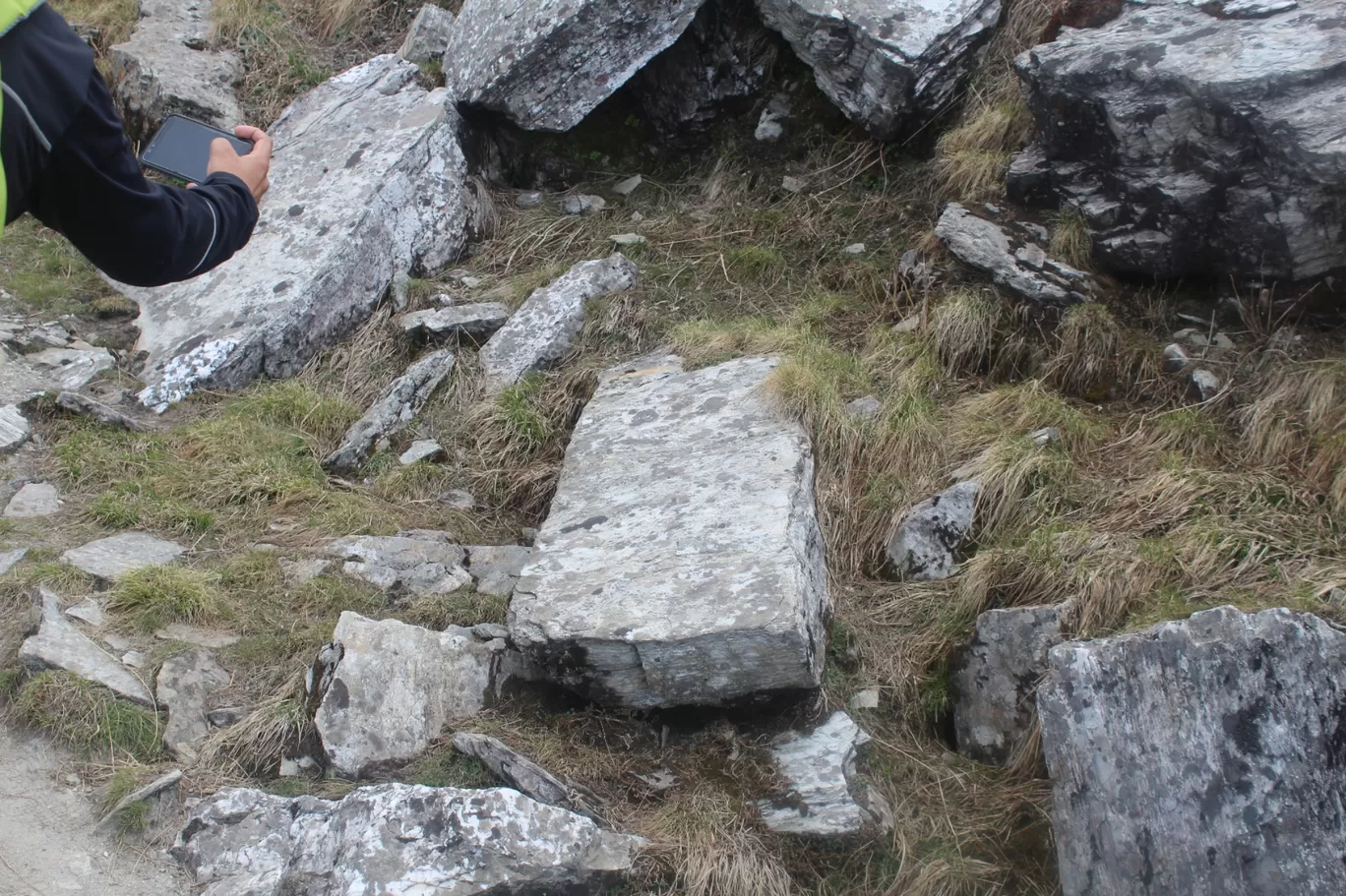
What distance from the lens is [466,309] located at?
17.2 ft

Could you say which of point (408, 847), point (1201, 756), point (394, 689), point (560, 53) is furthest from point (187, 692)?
point (560, 53)

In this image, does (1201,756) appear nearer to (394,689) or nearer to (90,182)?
(394,689)

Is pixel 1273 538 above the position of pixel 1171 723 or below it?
below

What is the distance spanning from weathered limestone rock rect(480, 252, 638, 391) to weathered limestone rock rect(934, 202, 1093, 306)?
59.0 inches

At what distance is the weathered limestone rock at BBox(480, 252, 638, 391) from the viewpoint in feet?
16.2

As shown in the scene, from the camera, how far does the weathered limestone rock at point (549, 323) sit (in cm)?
493

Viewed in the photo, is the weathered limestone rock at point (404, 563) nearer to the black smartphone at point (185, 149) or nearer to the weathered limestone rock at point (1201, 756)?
the black smartphone at point (185, 149)

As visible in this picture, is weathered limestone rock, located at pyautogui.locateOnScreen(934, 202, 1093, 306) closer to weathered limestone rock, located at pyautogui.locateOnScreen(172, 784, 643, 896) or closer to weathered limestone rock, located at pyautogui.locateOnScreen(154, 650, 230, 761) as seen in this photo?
weathered limestone rock, located at pyautogui.locateOnScreen(172, 784, 643, 896)

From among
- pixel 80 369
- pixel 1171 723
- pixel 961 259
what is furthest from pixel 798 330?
pixel 80 369

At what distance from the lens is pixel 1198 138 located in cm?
408

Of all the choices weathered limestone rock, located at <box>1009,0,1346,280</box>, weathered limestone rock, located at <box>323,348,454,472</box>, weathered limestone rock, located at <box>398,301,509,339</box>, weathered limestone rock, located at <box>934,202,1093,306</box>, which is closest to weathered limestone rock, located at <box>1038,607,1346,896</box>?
weathered limestone rock, located at <box>1009,0,1346,280</box>

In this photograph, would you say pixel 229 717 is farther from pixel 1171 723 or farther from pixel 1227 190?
pixel 1227 190

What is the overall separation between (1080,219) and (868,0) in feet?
4.96

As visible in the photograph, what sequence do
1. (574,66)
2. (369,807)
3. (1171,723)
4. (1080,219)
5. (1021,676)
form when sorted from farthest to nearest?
(574,66) < (1080,219) < (1021,676) < (369,807) < (1171,723)
